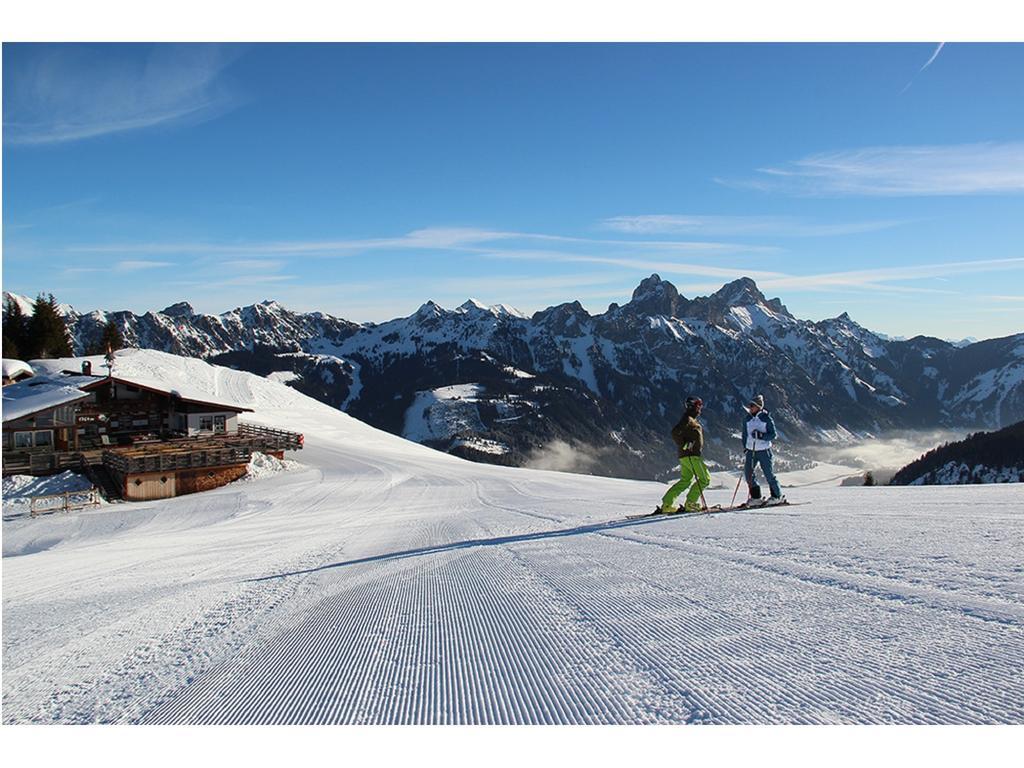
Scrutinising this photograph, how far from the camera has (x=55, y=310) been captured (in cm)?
8181

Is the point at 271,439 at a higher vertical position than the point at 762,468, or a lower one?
lower

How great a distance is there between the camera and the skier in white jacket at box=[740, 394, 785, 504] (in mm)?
12102

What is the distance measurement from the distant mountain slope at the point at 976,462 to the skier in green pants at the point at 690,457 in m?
112

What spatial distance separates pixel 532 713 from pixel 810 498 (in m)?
11.2

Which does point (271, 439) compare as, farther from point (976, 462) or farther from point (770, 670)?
point (976, 462)

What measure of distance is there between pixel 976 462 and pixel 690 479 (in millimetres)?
126966

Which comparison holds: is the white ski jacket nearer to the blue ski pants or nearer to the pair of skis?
the blue ski pants

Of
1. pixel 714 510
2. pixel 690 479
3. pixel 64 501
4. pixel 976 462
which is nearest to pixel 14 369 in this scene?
pixel 64 501

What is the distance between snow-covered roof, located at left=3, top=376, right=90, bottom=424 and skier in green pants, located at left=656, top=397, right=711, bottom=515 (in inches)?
1512

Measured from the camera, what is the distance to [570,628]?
15.2 ft

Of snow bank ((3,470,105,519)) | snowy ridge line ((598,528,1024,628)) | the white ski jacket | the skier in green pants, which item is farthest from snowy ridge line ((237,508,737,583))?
snow bank ((3,470,105,519))

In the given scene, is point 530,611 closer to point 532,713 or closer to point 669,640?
point 669,640


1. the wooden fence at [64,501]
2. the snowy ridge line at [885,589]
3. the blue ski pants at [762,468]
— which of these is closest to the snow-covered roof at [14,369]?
the wooden fence at [64,501]

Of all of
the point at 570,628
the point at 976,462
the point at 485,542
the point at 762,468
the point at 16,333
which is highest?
the point at 16,333
